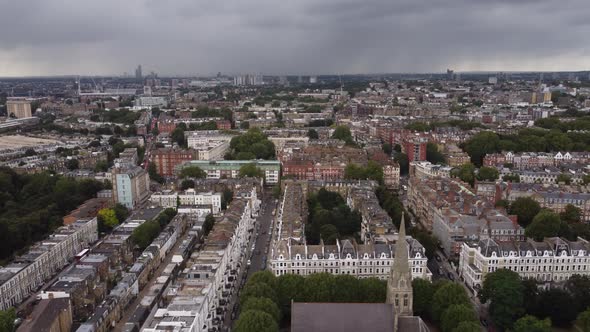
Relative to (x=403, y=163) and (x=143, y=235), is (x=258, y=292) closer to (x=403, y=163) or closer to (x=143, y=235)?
(x=143, y=235)

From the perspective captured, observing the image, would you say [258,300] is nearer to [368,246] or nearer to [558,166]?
[368,246]

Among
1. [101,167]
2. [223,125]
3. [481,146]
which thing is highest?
[223,125]


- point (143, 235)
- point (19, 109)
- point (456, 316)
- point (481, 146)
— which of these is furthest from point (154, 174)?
point (19, 109)

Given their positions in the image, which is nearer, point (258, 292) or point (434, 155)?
point (258, 292)

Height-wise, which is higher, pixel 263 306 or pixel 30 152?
pixel 30 152

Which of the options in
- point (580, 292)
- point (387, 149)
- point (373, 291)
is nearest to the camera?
point (373, 291)

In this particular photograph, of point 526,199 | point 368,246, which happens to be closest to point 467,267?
point 368,246

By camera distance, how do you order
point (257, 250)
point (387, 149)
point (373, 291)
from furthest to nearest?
point (387, 149) → point (257, 250) → point (373, 291)
